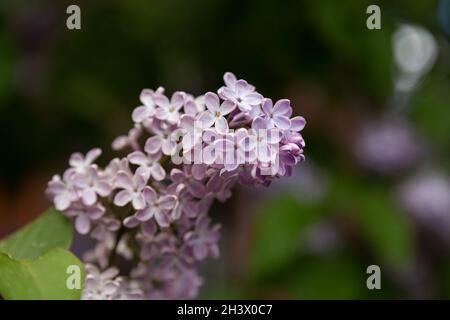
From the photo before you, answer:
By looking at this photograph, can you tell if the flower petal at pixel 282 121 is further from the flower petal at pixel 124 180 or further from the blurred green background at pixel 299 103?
the blurred green background at pixel 299 103

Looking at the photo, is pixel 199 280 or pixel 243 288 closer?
pixel 199 280

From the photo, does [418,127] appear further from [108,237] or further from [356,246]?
[108,237]

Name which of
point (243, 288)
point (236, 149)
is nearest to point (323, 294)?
point (243, 288)

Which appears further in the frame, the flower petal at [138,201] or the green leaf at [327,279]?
the green leaf at [327,279]

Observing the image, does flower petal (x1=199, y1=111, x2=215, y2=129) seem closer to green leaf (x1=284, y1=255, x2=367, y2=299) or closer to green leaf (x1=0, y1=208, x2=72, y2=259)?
green leaf (x1=0, y1=208, x2=72, y2=259)

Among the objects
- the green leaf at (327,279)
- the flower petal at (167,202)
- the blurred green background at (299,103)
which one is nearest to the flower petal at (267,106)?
the flower petal at (167,202)

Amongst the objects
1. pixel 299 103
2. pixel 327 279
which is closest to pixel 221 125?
pixel 327 279
